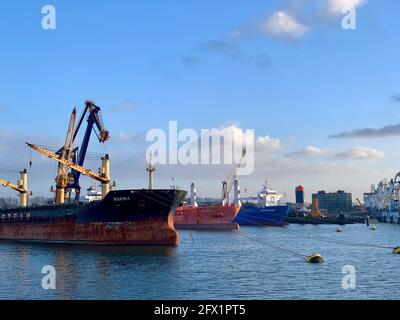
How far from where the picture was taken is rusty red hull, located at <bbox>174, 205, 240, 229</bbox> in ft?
302

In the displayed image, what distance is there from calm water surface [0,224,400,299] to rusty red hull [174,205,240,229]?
48.1m

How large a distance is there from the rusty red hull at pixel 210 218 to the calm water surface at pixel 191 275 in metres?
48.1

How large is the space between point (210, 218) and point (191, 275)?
64011 mm

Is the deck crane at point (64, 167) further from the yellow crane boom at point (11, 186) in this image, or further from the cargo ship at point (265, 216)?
the cargo ship at point (265, 216)

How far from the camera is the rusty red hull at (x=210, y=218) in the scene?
3622 inches

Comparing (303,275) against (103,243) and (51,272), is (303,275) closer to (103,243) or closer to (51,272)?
(51,272)

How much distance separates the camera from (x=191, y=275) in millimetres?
29375

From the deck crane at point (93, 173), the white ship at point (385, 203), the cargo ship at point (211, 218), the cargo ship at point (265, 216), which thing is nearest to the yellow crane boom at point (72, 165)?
the deck crane at point (93, 173)

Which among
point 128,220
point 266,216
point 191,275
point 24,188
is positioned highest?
point 24,188

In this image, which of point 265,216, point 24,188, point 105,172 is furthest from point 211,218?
point 105,172

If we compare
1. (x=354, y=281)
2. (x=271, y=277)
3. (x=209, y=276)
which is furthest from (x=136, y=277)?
(x=354, y=281)

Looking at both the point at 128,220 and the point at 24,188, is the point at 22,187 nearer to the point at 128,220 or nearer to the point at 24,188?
the point at 24,188

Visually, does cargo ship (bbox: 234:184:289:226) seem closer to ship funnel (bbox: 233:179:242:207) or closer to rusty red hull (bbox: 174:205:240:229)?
ship funnel (bbox: 233:179:242:207)
